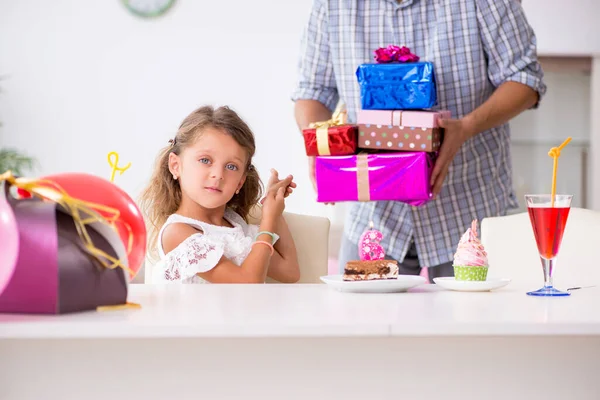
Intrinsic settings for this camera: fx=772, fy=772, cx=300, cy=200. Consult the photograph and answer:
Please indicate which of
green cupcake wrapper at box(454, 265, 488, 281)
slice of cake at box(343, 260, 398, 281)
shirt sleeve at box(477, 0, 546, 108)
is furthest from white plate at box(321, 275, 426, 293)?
shirt sleeve at box(477, 0, 546, 108)

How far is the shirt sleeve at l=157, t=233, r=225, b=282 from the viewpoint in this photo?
5.46ft

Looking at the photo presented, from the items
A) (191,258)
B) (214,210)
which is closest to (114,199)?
(191,258)

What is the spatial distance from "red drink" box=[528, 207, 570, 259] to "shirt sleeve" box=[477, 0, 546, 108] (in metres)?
1.07

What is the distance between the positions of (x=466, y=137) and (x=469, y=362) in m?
1.22

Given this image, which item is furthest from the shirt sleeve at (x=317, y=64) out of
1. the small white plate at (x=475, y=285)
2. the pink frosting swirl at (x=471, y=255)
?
the small white plate at (x=475, y=285)

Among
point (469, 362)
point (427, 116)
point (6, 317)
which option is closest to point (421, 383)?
point (469, 362)

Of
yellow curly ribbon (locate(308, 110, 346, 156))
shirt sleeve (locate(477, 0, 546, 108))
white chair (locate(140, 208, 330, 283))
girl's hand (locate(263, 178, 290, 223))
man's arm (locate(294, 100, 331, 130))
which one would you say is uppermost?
shirt sleeve (locate(477, 0, 546, 108))

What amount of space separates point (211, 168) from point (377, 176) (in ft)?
1.37

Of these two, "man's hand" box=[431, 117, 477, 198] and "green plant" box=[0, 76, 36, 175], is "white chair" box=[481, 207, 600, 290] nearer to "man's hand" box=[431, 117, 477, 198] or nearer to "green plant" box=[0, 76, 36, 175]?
"man's hand" box=[431, 117, 477, 198]

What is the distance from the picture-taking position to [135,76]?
534cm

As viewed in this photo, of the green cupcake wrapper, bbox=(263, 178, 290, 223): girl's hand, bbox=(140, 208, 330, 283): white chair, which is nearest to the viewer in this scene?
the green cupcake wrapper

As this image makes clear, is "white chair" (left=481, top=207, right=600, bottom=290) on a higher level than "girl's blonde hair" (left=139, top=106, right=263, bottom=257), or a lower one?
lower

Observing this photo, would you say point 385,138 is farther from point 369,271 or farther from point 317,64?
point 369,271

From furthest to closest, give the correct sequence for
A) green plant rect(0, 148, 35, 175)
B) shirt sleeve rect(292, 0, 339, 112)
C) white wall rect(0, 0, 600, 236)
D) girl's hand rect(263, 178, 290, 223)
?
1. white wall rect(0, 0, 600, 236)
2. green plant rect(0, 148, 35, 175)
3. shirt sleeve rect(292, 0, 339, 112)
4. girl's hand rect(263, 178, 290, 223)
